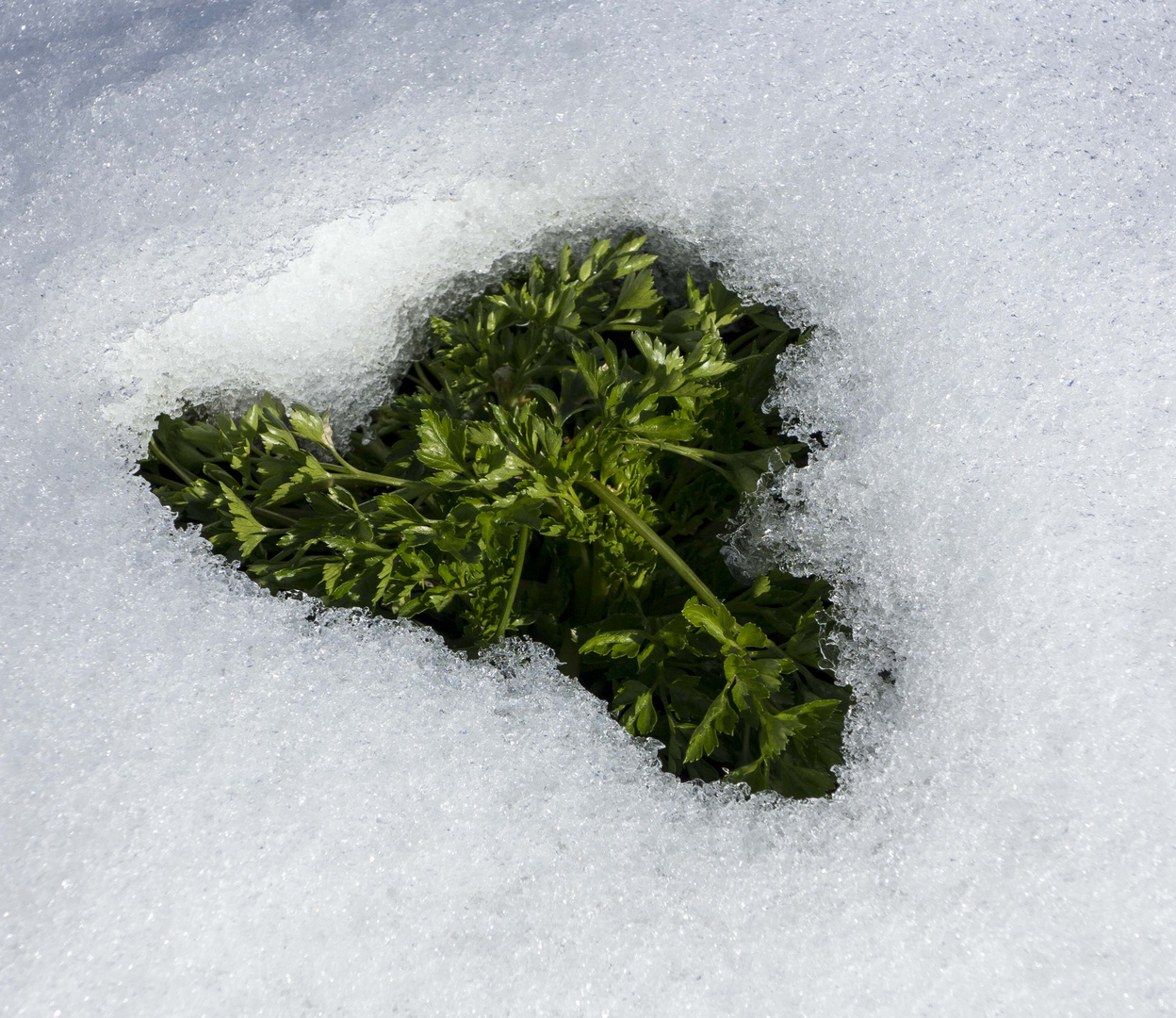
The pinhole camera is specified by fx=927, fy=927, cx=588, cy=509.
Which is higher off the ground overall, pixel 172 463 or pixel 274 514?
pixel 172 463

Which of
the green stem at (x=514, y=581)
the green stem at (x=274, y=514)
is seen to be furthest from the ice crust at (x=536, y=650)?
the green stem at (x=274, y=514)

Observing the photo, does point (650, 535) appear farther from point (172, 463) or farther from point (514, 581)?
point (172, 463)

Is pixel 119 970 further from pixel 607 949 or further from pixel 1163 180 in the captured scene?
pixel 1163 180

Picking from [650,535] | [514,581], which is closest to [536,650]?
[514,581]

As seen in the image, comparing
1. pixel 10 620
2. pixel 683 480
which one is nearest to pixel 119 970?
pixel 10 620

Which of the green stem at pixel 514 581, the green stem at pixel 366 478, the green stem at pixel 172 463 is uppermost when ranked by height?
the green stem at pixel 172 463

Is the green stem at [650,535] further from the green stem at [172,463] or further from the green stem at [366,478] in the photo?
the green stem at [172,463]

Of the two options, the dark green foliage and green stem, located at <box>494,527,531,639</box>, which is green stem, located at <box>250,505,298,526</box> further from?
green stem, located at <box>494,527,531,639</box>

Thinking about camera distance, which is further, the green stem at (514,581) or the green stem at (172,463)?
the green stem at (172,463)

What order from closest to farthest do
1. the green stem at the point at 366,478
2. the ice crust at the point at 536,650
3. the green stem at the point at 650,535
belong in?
the ice crust at the point at 536,650 → the green stem at the point at 650,535 → the green stem at the point at 366,478
